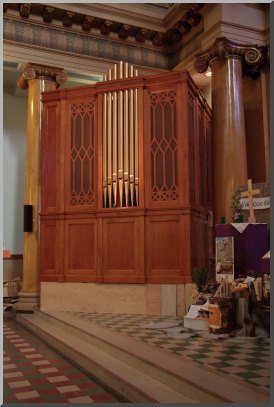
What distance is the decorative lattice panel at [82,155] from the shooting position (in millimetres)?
7609

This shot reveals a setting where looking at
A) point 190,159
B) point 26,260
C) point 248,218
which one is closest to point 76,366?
point 248,218

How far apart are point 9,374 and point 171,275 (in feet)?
10.2

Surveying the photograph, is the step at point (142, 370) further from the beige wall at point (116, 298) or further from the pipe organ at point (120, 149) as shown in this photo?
the pipe organ at point (120, 149)

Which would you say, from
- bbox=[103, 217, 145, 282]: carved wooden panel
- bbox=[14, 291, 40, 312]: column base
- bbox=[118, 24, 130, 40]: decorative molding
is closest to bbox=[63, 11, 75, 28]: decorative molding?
bbox=[118, 24, 130, 40]: decorative molding

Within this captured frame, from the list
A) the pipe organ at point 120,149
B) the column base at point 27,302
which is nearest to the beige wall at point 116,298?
the column base at point 27,302

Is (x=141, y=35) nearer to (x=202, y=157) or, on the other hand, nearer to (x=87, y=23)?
(x=87, y=23)

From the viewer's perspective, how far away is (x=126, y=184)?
7273 millimetres

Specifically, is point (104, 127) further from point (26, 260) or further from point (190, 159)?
point (26, 260)

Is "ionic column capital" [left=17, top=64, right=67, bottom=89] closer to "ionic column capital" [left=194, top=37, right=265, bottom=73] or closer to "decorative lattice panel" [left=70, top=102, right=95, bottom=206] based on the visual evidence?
"decorative lattice panel" [left=70, top=102, right=95, bottom=206]

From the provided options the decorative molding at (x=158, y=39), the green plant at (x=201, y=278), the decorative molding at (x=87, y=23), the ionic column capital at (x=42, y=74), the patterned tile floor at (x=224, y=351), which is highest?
the decorative molding at (x=87, y=23)

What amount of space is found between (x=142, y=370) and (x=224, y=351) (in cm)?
89

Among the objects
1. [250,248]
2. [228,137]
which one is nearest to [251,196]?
[250,248]

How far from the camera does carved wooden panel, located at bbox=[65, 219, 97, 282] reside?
742 centimetres

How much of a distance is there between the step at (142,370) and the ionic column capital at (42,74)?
5312 mm
